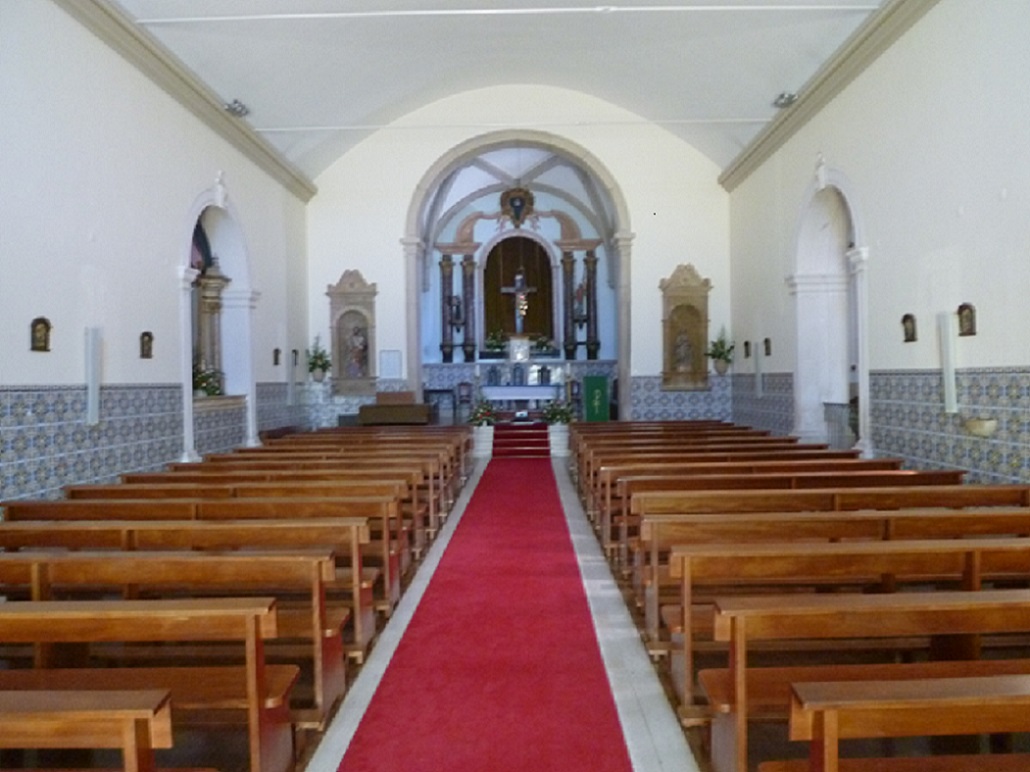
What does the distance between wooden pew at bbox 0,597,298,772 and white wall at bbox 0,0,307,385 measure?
3.97 m

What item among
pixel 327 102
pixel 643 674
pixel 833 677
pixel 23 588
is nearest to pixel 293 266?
pixel 327 102

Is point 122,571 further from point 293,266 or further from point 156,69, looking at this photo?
point 293,266

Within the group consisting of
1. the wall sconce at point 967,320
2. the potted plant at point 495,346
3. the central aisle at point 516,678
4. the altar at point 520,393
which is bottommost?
the central aisle at point 516,678

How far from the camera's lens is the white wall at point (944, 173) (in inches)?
223

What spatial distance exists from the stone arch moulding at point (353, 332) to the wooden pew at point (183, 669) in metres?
11.4

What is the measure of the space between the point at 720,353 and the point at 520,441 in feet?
12.1

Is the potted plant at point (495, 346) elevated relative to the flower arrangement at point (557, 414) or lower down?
elevated

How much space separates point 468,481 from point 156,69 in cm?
556

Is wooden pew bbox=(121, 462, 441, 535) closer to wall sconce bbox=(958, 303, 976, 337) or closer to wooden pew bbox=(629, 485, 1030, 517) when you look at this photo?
wooden pew bbox=(629, 485, 1030, 517)

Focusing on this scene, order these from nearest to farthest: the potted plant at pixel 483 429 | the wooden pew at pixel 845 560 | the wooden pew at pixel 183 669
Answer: the wooden pew at pixel 183 669, the wooden pew at pixel 845 560, the potted plant at pixel 483 429

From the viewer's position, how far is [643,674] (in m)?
3.58

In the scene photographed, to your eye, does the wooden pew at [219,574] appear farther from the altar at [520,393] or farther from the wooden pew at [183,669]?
the altar at [520,393]

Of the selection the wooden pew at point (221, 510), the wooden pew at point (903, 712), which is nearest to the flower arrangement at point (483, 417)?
the wooden pew at point (221, 510)

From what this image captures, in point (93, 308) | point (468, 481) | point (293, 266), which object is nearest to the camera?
point (93, 308)
